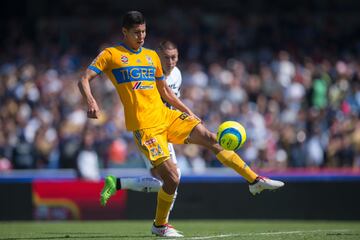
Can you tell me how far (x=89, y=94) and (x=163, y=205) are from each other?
1.67 meters

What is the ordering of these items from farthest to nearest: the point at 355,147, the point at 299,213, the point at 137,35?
the point at 355,147 → the point at 299,213 → the point at 137,35

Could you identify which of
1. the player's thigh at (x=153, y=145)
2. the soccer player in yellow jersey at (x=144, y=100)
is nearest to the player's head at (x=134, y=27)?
the soccer player in yellow jersey at (x=144, y=100)

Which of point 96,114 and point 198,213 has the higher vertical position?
point 96,114

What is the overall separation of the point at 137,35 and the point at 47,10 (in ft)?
51.1

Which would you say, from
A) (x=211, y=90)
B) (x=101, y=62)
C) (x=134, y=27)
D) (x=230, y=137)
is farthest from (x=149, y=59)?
(x=211, y=90)

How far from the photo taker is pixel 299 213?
655 inches

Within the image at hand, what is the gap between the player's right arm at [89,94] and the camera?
958cm

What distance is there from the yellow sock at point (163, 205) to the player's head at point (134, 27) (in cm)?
185

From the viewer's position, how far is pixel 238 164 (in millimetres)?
10812

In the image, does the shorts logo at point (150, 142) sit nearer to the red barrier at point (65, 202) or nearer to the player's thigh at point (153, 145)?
the player's thigh at point (153, 145)

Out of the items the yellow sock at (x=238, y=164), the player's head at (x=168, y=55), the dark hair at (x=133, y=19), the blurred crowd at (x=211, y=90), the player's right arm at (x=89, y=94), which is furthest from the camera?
the blurred crowd at (x=211, y=90)

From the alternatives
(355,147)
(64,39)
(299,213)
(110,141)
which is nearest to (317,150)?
(355,147)

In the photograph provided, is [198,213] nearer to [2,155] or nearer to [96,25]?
[2,155]

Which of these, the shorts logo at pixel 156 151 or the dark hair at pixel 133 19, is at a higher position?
the dark hair at pixel 133 19
